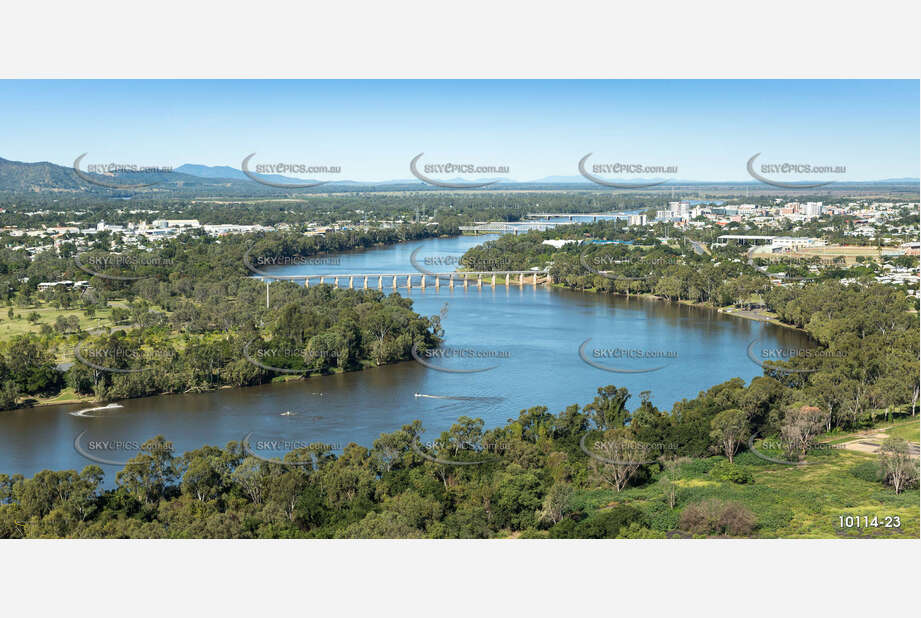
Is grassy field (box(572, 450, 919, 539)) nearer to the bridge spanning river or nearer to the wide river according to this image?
the wide river

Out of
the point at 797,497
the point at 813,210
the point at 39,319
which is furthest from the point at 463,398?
the point at 813,210

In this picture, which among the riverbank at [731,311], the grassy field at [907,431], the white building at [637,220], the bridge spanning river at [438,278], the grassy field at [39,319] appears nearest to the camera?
the grassy field at [907,431]

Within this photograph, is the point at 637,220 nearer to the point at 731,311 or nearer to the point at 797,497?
the point at 731,311

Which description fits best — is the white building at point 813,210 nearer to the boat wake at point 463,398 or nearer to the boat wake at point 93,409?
the boat wake at point 463,398

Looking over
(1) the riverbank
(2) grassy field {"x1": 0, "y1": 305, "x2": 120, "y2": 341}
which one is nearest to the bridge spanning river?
(1) the riverbank

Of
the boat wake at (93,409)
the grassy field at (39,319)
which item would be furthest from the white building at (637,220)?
the boat wake at (93,409)
